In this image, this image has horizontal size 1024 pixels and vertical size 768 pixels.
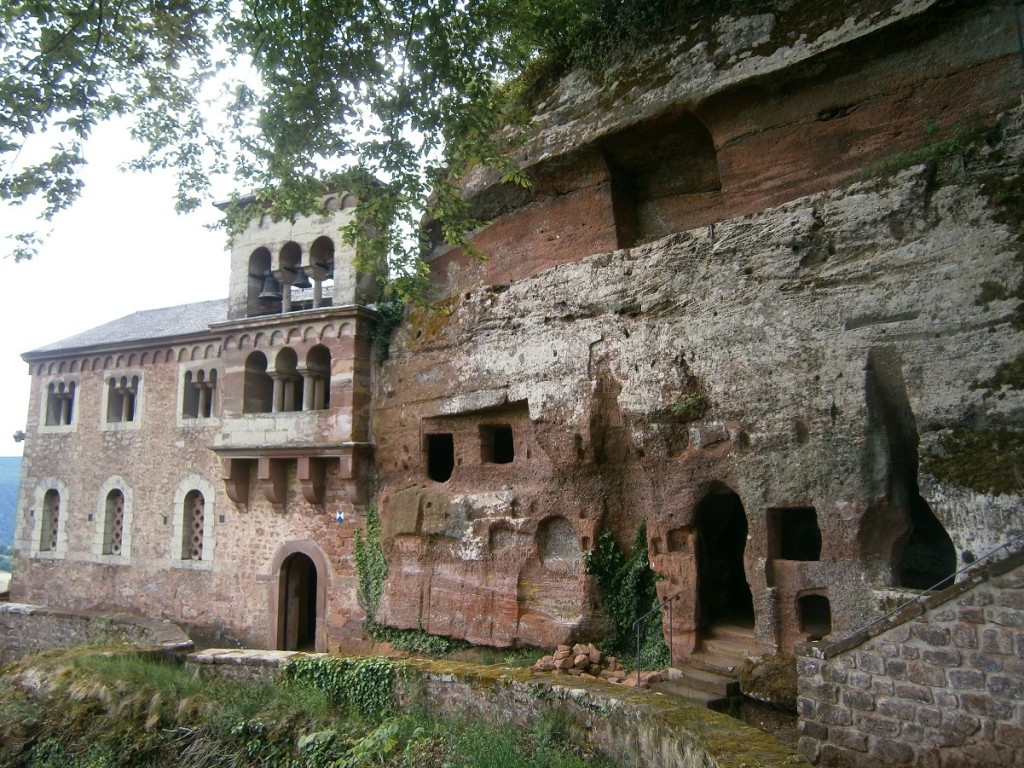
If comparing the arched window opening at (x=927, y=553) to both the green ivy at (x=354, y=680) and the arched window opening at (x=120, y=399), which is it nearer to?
the green ivy at (x=354, y=680)

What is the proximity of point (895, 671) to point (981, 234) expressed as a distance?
4.53 m

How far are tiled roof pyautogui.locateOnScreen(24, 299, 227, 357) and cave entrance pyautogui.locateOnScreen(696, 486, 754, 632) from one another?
1186 cm

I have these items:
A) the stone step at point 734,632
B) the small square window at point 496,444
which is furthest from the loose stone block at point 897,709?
the small square window at point 496,444

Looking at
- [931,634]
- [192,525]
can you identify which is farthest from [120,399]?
[931,634]

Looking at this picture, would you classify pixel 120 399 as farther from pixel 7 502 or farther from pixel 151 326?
pixel 7 502

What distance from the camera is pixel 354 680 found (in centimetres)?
1022

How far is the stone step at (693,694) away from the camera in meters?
8.66

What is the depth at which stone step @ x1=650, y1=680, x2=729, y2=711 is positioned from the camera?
8.66 meters

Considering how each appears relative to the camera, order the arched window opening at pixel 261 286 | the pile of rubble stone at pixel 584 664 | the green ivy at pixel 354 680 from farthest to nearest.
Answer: the arched window opening at pixel 261 286
the pile of rubble stone at pixel 584 664
the green ivy at pixel 354 680

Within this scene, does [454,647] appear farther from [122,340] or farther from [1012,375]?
[122,340]

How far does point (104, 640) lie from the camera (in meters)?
15.1

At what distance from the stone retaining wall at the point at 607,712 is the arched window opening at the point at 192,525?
20.3 feet

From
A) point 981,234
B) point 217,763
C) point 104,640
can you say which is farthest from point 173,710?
point 981,234

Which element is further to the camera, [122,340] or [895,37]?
[122,340]
